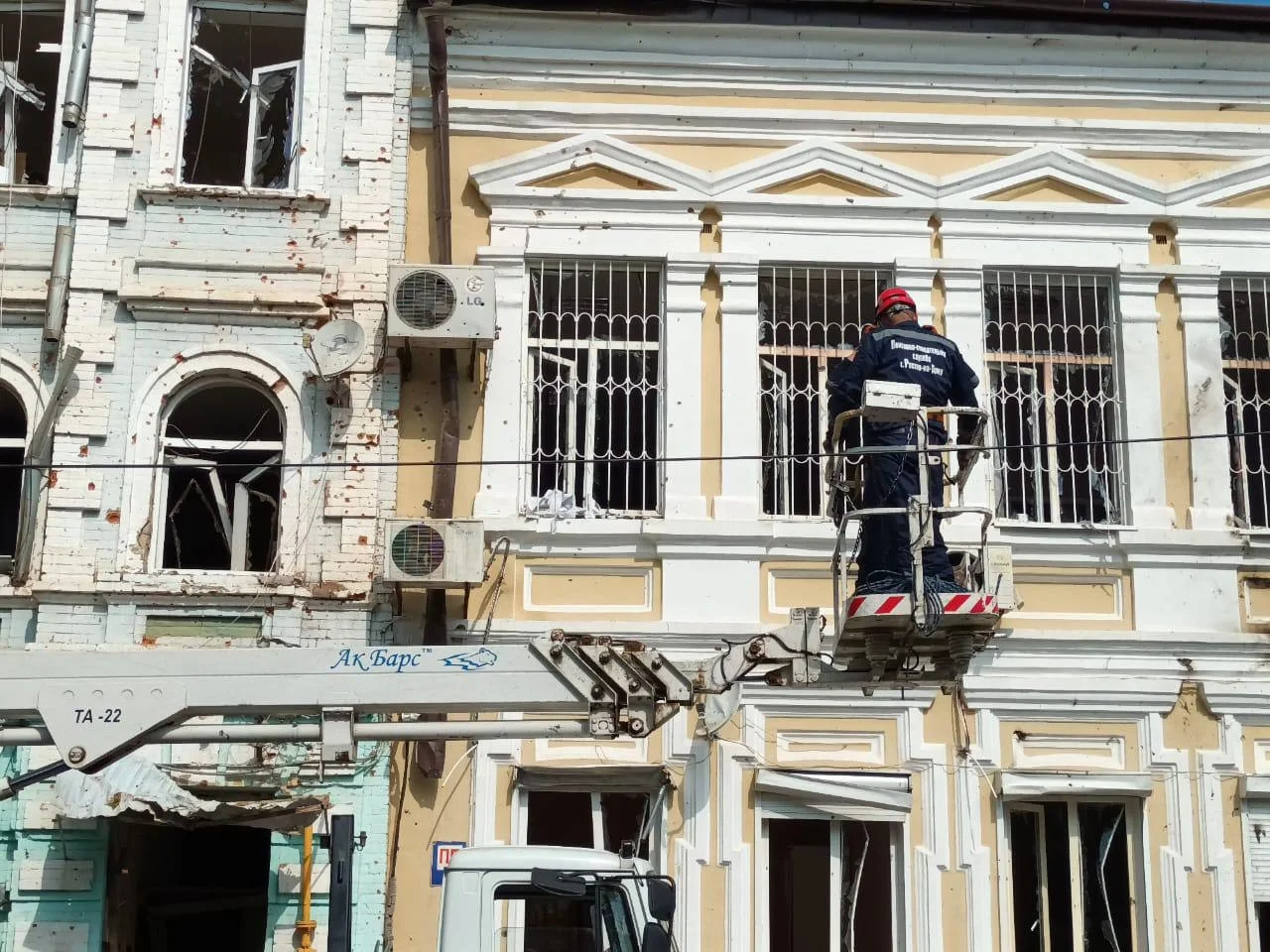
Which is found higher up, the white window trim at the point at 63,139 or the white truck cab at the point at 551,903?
the white window trim at the point at 63,139

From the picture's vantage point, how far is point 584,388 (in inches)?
441

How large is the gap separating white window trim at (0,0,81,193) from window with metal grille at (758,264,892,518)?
521 cm

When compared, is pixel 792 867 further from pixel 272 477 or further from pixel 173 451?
pixel 173 451

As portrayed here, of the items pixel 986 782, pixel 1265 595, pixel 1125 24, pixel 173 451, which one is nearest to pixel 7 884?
pixel 173 451

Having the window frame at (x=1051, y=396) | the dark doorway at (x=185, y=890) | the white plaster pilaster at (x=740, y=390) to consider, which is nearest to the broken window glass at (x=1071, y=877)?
the window frame at (x=1051, y=396)

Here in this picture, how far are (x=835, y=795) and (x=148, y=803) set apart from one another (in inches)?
176

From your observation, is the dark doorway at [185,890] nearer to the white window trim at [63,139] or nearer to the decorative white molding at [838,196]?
the white window trim at [63,139]

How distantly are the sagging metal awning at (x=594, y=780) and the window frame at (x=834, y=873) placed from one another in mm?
768

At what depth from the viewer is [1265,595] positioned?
1086 cm

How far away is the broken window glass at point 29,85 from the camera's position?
11.8 meters

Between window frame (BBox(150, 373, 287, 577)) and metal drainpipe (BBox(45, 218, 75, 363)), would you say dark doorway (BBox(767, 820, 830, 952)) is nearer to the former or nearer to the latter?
window frame (BBox(150, 373, 287, 577))

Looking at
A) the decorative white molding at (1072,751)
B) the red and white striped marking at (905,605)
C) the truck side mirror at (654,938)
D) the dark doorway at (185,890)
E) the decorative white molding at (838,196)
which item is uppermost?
the decorative white molding at (838,196)

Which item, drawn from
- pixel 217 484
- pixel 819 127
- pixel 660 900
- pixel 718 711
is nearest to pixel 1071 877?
pixel 718 711

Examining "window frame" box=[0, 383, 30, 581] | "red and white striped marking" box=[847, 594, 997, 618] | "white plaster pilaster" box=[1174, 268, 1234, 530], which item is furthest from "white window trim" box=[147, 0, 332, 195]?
"white plaster pilaster" box=[1174, 268, 1234, 530]
